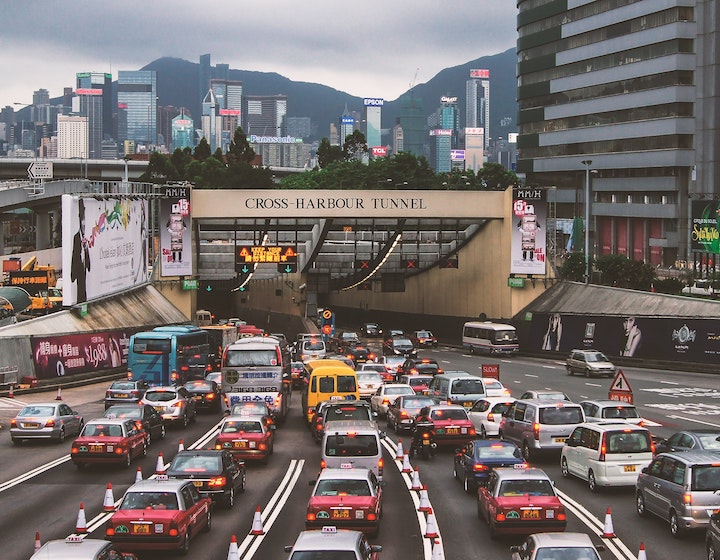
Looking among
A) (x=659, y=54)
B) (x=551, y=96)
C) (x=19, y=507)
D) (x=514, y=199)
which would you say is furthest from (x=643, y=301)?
(x=551, y=96)

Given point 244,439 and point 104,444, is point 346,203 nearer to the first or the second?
point 244,439

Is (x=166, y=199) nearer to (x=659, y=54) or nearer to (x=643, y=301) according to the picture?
(x=643, y=301)

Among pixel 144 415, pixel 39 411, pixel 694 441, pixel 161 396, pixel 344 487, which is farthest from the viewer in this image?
pixel 161 396

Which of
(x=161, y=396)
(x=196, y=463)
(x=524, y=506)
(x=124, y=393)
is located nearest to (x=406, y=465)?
(x=196, y=463)

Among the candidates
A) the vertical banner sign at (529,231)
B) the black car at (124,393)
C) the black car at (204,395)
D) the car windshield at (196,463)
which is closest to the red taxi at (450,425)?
the car windshield at (196,463)

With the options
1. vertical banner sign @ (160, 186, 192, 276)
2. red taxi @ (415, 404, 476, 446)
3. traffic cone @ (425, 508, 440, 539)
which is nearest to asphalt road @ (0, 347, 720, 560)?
traffic cone @ (425, 508, 440, 539)
